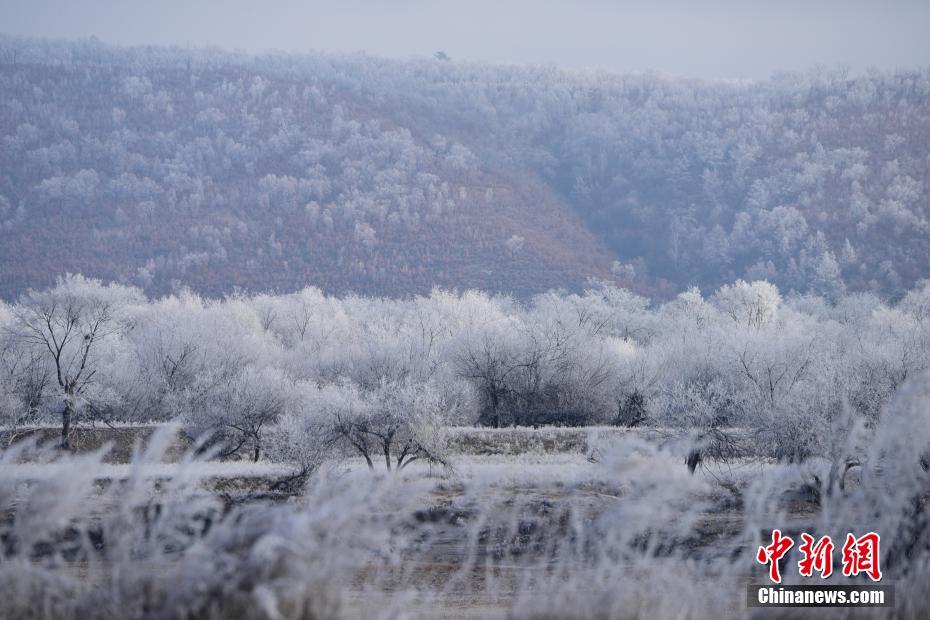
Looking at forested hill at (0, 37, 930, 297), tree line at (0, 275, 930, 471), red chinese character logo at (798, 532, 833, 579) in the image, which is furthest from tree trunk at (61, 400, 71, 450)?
forested hill at (0, 37, 930, 297)

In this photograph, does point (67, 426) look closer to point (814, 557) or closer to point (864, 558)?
point (864, 558)

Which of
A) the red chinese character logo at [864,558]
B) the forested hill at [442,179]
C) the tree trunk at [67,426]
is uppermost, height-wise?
Result: the forested hill at [442,179]

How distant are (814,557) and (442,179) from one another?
144 meters

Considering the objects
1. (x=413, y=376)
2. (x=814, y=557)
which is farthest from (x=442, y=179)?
(x=814, y=557)

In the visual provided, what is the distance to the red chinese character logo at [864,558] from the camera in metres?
10.5

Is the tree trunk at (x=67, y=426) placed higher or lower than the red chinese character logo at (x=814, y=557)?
lower

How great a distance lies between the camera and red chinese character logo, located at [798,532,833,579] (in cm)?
955

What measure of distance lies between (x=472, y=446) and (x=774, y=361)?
15725mm

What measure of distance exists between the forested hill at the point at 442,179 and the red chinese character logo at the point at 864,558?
104180mm

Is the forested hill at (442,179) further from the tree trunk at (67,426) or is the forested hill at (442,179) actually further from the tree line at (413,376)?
the tree trunk at (67,426)

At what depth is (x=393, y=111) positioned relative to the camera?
177875 mm

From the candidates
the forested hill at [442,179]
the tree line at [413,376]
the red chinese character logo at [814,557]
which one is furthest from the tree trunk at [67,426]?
the forested hill at [442,179]

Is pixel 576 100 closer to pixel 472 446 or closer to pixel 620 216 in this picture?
pixel 620 216

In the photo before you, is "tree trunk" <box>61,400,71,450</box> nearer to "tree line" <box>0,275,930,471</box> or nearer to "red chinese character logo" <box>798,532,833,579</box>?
"tree line" <box>0,275,930,471</box>
